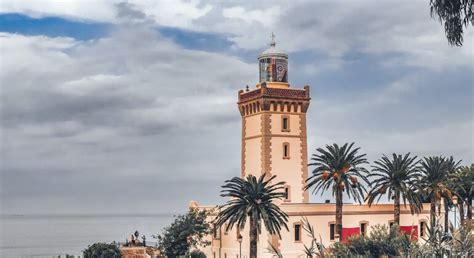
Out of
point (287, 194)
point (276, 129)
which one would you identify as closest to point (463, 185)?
point (287, 194)

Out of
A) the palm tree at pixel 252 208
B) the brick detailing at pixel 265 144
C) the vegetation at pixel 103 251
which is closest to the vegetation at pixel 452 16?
the palm tree at pixel 252 208

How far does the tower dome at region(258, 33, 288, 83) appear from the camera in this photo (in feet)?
185

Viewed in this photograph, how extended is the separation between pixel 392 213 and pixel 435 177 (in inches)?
166

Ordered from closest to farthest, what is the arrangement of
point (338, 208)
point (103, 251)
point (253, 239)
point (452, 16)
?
point (452, 16), point (253, 239), point (338, 208), point (103, 251)

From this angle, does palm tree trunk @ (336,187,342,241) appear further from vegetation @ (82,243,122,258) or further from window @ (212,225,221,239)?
vegetation @ (82,243,122,258)

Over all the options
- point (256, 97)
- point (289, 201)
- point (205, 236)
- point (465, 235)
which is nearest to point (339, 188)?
point (289, 201)

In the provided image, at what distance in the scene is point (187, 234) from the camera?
56.7m

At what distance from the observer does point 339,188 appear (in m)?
49.6

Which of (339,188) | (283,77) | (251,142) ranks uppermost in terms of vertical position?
(283,77)

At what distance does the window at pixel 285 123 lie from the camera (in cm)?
5516

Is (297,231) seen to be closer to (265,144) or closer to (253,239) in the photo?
(253,239)

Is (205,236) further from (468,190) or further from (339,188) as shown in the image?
(468,190)

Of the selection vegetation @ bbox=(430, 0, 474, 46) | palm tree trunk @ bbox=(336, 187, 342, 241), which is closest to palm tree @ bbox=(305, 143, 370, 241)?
palm tree trunk @ bbox=(336, 187, 342, 241)

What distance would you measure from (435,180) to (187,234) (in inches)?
769
